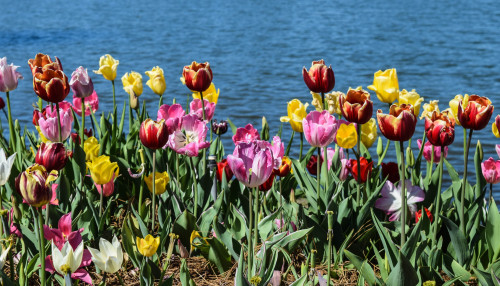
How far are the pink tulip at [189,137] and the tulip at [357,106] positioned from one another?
562 millimetres

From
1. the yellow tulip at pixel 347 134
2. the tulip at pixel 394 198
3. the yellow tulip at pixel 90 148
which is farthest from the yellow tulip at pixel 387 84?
the yellow tulip at pixel 90 148

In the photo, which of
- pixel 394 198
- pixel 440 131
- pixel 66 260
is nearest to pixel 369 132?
pixel 394 198

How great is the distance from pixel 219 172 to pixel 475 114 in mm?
1048

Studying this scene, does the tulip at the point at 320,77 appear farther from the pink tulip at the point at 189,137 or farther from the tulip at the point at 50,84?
the tulip at the point at 50,84

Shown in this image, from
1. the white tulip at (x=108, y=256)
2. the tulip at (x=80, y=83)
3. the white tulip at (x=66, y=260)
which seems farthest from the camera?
the tulip at (x=80, y=83)

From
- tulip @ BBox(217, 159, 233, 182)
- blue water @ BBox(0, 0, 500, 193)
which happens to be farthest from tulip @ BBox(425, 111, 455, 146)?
blue water @ BBox(0, 0, 500, 193)

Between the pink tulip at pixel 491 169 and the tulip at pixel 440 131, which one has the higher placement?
the tulip at pixel 440 131

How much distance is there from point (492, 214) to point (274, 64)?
6.41 metres

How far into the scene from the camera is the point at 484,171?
110 inches

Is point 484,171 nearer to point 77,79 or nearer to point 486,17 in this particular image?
point 77,79

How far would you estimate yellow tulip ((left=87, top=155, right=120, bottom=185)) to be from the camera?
251 cm

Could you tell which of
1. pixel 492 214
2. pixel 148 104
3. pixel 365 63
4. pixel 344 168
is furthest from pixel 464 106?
pixel 365 63

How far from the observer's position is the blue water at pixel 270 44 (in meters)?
7.24

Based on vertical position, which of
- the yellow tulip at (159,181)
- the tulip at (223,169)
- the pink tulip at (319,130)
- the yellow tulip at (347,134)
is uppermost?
the pink tulip at (319,130)
